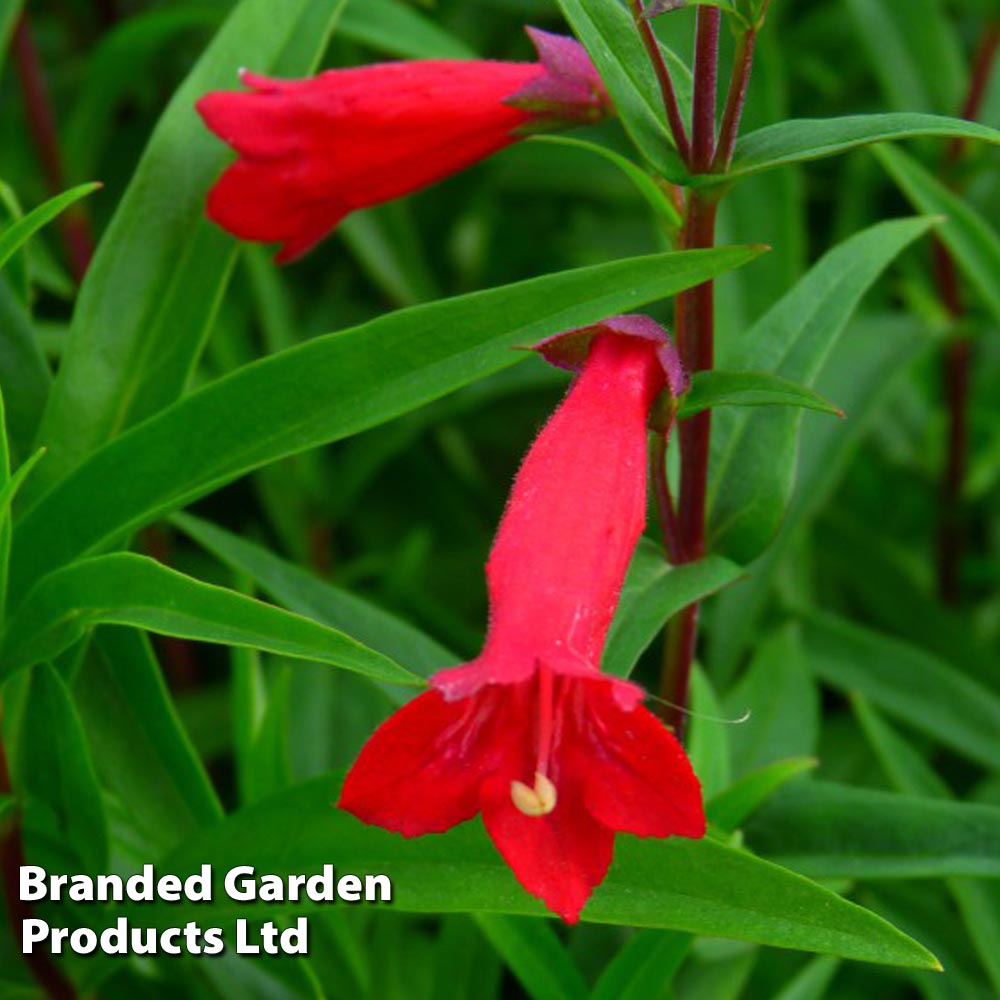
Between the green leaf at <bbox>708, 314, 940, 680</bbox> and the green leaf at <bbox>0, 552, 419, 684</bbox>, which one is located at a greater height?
the green leaf at <bbox>0, 552, 419, 684</bbox>

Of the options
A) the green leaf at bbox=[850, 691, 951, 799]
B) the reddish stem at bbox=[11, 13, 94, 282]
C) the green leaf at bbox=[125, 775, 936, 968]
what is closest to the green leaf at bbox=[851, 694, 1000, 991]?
the green leaf at bbox=[850, 691, 951, 799]

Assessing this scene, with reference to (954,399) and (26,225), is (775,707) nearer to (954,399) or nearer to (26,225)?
(954,399)

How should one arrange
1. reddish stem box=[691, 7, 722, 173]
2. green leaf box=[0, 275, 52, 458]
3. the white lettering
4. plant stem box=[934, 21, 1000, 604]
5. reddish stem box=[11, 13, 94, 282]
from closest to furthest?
1. reddish stem box=[691, 7, 722, 173]
2. the white lettering
3. green leaf box=[0, 275, 52, 458]
4. reddish stem box=[11, 13, 94, 282]
5. plant stem box=[934, 21, 1000, 604]

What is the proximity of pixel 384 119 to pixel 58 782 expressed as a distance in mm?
403

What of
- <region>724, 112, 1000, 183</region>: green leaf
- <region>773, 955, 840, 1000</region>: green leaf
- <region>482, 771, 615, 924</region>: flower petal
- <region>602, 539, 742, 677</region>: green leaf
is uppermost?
<region>724, 112, 1000, 183</region>: green leaf

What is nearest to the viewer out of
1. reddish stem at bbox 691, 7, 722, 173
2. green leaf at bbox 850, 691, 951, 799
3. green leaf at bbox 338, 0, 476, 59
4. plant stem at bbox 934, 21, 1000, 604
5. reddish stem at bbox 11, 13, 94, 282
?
reddish stem at bbox 691, 7, 722, 173

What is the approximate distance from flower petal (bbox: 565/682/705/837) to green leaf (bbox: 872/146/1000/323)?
620 millimetres

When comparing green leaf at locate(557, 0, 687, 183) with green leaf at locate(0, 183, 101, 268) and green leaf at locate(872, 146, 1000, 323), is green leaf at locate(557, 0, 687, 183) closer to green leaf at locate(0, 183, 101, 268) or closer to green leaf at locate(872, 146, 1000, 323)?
green leaf at locate(0, 183, 101, 268)

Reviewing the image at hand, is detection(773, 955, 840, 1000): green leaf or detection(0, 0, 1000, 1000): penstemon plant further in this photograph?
detection(773, 955, 840, 1000): green leaf

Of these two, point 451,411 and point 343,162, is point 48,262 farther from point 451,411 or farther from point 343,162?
point 343,162

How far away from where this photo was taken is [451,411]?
1.58 m

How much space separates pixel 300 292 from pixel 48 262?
0.38 metres

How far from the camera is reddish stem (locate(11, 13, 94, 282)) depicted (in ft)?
4.69

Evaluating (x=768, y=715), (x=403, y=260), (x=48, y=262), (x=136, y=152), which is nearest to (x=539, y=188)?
(x=403, y=260)
